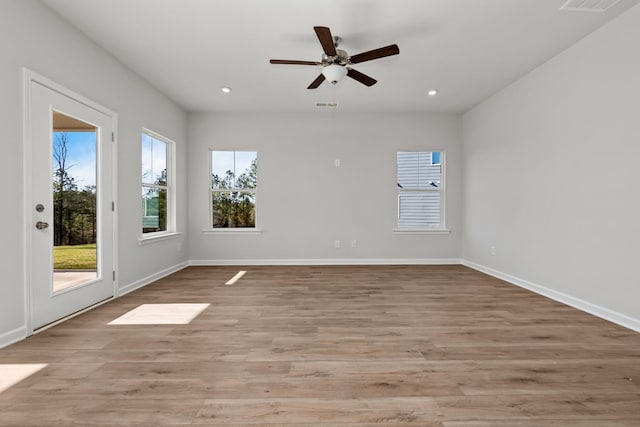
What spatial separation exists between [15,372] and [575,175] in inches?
191

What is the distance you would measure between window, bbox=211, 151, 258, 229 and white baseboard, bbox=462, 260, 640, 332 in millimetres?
4109

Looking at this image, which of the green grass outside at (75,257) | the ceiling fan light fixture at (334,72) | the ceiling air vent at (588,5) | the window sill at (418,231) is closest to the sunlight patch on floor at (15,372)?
the green grass outside at (75,257)

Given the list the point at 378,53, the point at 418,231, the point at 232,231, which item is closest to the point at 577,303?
the point at 418,231

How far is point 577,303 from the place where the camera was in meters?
3.08

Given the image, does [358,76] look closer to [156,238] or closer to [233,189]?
[233,189]

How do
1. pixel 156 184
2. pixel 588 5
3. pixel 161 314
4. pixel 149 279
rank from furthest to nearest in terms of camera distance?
pixel 156 184, pixel 149 279, pixel 161 314, pixel 588 5

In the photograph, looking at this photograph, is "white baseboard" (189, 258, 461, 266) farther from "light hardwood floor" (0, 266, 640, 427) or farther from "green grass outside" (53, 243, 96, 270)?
"green grass outside" (53, 243, 96, 270)

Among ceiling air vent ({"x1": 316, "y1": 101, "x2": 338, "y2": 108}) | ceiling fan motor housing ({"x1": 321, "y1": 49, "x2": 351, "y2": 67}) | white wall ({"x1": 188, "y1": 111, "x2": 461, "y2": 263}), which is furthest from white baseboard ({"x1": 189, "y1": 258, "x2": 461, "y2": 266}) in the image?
ceiling fan motor housing ({"x1": 321, "y1": 49, "x2": 351, "y2": 67})

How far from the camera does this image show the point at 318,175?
544cm

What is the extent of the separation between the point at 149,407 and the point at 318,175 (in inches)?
171

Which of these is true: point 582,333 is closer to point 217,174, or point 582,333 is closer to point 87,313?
point 87,313

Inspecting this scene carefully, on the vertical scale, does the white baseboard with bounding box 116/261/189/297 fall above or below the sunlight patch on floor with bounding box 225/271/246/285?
above

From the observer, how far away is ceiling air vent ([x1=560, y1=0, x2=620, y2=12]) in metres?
2.46

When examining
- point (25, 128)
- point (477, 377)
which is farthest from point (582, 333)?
point (25, 128)
